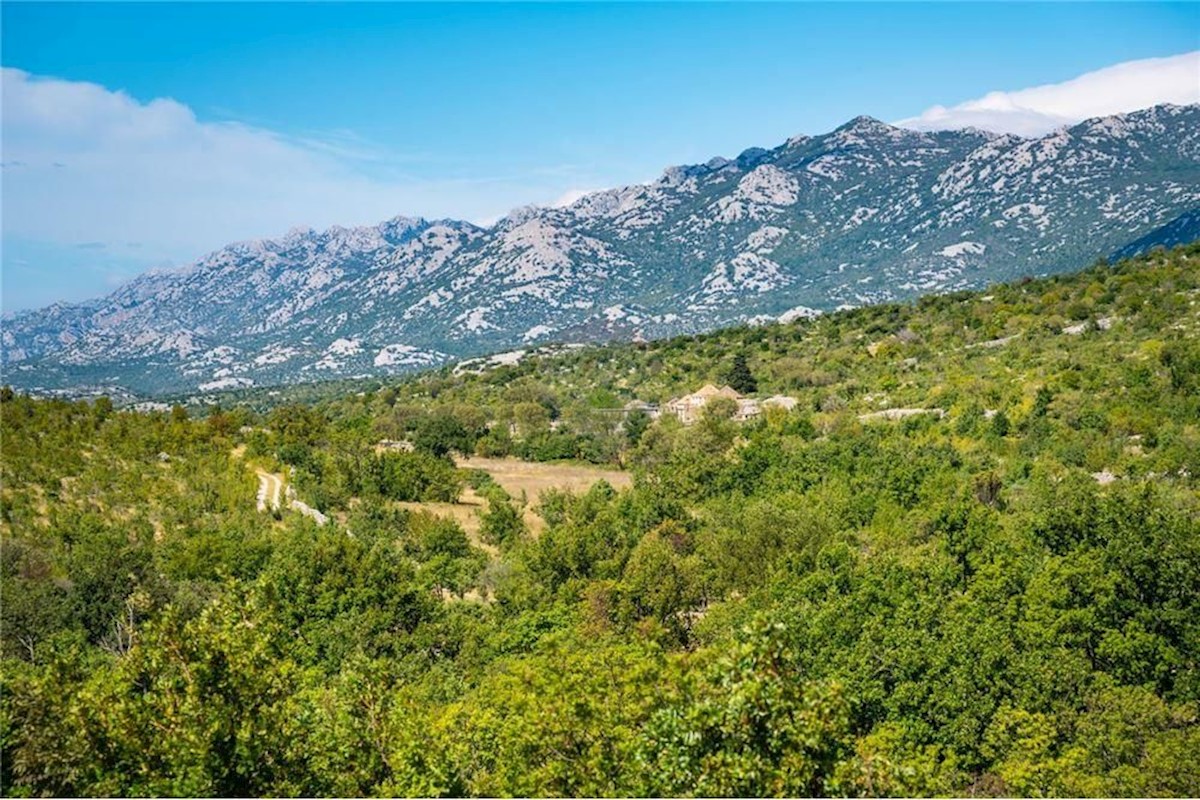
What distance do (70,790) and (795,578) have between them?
81.5ft

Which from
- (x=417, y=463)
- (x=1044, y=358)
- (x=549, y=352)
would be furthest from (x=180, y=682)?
(x=549, y=352)

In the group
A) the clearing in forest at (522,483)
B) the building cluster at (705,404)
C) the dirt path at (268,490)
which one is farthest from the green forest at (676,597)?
the building cluster at (705,404)

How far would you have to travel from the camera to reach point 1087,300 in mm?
75125

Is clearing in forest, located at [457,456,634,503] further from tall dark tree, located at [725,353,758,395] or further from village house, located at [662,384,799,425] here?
tall dark tree, located at [725,353,758,395]

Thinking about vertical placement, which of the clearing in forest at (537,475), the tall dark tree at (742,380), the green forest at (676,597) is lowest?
the clearing in forest at (537,475)

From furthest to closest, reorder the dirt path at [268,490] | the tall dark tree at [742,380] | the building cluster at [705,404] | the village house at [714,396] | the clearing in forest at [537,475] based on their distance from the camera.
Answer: the tall dark tree at [742,380] < the building cluster at [705,404] < the village house at [714,396] < the clearing in forest at [537,475] < the dirt path at [268,490]

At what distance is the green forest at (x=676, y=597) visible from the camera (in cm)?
1194

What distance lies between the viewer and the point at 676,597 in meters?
31.9

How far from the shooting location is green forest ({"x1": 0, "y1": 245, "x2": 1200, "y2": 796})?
39.2 feet

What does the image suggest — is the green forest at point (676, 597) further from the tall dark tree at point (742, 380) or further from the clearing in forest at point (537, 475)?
the tall dark tree at point (742, 380)

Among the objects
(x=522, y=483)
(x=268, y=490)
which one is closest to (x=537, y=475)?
(x=522, y=483)

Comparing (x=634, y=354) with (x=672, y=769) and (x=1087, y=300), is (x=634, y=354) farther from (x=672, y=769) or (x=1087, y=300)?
(x=672, y=769)

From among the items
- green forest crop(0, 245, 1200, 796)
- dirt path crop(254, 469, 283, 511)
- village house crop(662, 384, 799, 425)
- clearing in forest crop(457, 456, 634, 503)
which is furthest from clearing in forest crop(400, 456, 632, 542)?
village house crop(662, 384, 799, 425)

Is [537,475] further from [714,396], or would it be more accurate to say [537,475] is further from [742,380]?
[742,380]
